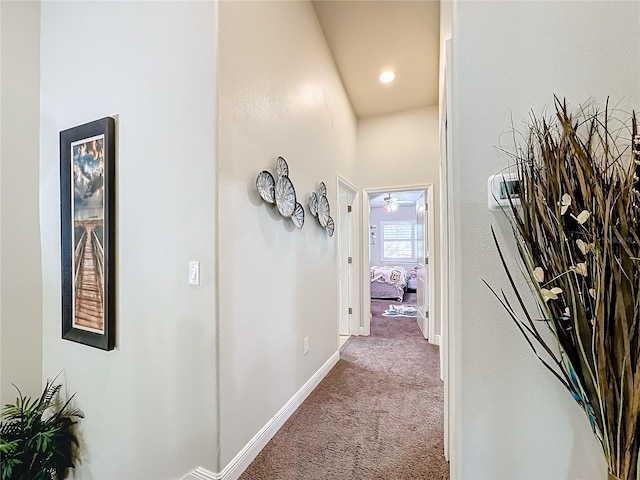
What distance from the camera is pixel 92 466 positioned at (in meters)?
1.85

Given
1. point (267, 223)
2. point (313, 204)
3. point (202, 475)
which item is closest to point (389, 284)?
point (313, 204)

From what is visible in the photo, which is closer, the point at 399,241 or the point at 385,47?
the point at 385,47

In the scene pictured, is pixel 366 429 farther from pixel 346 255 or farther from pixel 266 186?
pixel 346 255

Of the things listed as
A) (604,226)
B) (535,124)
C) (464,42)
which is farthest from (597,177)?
(464,42)

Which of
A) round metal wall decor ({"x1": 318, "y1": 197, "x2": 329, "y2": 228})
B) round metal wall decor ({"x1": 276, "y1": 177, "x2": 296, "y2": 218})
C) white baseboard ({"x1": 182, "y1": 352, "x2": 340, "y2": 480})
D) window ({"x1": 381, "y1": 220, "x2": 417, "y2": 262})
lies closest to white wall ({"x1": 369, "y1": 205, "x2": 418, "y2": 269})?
window ({"x1": 381, "y1": 220, "x2": 417, "y2": 262})

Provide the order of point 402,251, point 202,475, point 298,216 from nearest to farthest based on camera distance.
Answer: point 202,475 → point 298,216 → point 402,251

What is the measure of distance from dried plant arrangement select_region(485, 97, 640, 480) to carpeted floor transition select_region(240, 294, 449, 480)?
1.29 metres

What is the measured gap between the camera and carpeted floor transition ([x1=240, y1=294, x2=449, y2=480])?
161 cm

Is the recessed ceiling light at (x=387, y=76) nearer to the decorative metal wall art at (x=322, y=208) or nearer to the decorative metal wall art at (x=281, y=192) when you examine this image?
the decorative metal wall art at (x=322, y=208)

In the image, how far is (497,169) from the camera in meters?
0.84

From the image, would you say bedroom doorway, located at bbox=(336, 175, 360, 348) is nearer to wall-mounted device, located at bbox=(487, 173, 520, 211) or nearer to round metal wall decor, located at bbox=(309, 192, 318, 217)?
round metal wall decor, located at bbox=(309, 192, 318, 217)

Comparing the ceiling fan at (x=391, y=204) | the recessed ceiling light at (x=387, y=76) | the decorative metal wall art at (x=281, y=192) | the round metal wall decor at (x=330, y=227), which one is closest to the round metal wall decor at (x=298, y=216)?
the decorative metal wall art at (x=281, y=192)

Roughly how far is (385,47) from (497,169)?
8.83 ft

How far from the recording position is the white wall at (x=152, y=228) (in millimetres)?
1454
